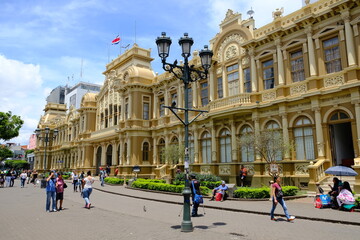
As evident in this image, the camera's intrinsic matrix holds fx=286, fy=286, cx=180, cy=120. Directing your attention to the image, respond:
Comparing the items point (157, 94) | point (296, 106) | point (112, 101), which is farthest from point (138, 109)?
point (296, 106)

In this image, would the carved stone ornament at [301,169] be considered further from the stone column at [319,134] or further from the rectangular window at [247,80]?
the rectangular window at [247,80]

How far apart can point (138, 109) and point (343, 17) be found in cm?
2245

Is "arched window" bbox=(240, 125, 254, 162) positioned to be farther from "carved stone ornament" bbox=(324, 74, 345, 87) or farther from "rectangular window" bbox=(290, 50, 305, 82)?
"carved stone ornament" bbox=(324, 74, 345, 87)

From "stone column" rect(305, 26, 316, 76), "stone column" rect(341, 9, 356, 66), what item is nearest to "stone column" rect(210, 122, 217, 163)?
"stone column" rect(305, 26, 316, 76)

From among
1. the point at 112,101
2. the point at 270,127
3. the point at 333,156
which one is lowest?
the point at 333,156

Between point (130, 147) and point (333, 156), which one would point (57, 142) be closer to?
point (130, 147)

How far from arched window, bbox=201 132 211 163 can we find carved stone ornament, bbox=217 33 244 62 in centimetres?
713

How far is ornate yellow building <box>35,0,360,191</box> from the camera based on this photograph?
58.2ft

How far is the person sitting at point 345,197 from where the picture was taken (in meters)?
11.5

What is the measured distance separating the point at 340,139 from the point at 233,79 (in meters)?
9.59

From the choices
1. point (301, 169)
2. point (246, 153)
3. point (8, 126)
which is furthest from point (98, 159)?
point (301, 169)

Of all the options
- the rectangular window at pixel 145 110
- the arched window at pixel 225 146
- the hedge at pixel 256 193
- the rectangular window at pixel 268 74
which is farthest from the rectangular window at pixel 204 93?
the hedge at pixel 256 193

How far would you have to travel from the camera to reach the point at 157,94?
1324 inches

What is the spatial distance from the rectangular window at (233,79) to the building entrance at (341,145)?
8.18 m
